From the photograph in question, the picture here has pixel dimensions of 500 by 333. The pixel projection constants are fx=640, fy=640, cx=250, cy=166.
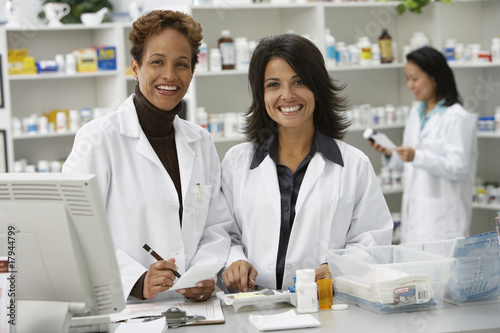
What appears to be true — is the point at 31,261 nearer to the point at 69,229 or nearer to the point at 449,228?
the point at 69,229

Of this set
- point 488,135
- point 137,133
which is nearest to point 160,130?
point 137,133

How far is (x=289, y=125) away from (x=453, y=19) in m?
3.55

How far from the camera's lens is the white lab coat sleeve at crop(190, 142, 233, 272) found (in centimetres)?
Result: 230

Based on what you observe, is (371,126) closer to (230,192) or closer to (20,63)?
(20,63)

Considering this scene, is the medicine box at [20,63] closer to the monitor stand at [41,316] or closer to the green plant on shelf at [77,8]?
the green plant on shelf at [77,8]

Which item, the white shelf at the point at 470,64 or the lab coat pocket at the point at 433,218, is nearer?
the lab coat pocket at the point at 433,218


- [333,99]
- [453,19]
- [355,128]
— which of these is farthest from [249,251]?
[453,19]

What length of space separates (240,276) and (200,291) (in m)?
0.17

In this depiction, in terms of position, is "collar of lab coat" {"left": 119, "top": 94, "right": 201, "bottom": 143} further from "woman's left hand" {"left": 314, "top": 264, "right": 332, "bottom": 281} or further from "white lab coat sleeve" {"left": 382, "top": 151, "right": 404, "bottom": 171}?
"white lab coat sleeve" {"left": 382, "top": 151, "right": 404, "bottom": 171}

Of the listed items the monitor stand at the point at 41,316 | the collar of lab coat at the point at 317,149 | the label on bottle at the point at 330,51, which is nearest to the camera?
the monitor stand at the point at 41,316

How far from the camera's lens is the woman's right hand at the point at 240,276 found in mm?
2230

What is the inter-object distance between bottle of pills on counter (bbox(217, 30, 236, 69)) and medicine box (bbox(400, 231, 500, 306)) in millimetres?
2919

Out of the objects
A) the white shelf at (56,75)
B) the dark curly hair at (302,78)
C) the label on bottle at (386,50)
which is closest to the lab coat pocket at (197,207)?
the dark curly hair at (302,78)

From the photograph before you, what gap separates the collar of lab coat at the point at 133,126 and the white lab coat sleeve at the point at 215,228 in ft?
0.38
